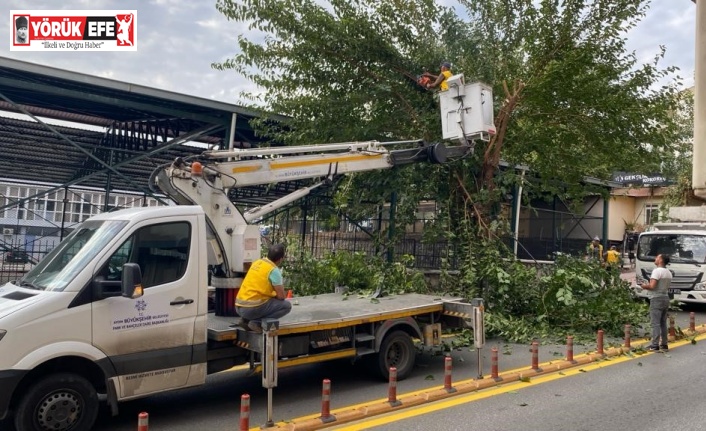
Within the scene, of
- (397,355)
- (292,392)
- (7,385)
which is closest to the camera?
(7,385)

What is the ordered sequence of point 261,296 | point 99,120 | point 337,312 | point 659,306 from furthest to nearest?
point 99,120 → point 659,306 → point 337,312 → point 261,296

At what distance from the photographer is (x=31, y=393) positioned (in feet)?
16.2

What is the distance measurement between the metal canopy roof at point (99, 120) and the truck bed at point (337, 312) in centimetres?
512

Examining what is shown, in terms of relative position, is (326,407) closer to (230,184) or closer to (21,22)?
(230,184)

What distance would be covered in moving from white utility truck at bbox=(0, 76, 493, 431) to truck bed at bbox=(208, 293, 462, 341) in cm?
2

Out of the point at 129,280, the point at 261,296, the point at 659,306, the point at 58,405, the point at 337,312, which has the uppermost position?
the point at 129,280

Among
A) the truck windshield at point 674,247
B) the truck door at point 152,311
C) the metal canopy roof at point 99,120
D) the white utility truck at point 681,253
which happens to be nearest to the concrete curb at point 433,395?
the truck door at point 152,311

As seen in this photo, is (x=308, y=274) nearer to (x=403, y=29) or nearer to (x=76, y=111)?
(x=403, y=29)

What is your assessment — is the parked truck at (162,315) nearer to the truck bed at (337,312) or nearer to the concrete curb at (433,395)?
the truck bed at (337,312)

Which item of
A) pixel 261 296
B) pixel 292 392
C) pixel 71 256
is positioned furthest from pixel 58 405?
pixel 292 392

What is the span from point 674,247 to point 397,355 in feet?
37.8

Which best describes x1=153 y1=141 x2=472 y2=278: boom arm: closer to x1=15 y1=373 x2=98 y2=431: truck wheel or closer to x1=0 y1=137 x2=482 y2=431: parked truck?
x1=0 y1=137 x2=482 y2=431: parked truck

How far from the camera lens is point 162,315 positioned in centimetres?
577

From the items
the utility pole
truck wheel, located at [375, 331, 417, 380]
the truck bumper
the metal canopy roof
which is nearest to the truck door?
the truck bumper
